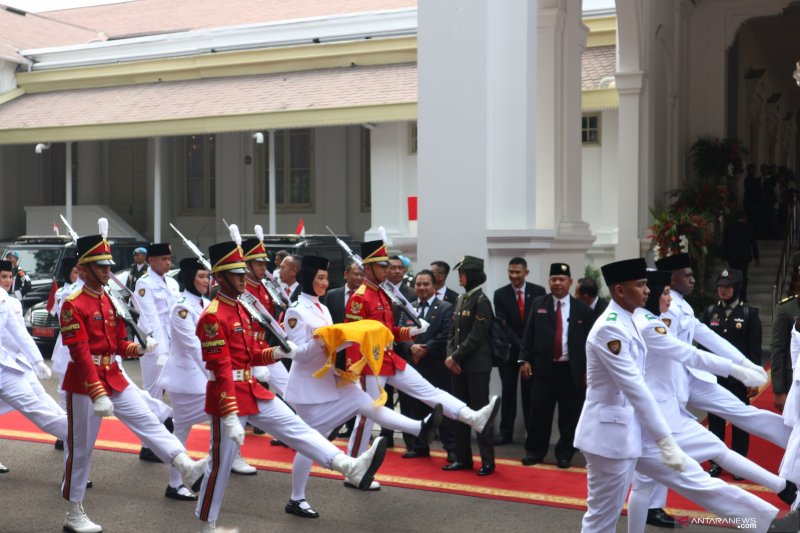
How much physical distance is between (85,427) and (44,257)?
12911 mm

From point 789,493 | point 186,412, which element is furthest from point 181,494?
point 789,493

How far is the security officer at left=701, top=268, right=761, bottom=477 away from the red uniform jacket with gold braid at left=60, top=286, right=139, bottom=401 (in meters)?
5.26

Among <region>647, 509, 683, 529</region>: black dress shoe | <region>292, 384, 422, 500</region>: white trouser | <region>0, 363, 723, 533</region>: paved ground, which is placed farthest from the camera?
<region>292, 384, 422, 500</region>: white trouser

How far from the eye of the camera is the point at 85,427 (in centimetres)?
774

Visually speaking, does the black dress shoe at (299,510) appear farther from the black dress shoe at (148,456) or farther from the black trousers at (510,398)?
the black trousers at (510,398)

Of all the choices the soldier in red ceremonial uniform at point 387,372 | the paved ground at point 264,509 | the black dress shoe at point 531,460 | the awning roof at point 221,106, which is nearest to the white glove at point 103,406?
the paved ground at point 264,509

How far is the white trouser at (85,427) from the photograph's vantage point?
7648mm

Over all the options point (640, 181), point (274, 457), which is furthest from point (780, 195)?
point (274, 457)

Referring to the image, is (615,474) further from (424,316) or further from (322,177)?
(322,177)

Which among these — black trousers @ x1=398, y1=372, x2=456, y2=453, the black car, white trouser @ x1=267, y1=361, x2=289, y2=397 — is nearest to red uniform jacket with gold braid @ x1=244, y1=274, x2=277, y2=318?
white trouser @ x1=267, y1=361, x2=289, y2=397

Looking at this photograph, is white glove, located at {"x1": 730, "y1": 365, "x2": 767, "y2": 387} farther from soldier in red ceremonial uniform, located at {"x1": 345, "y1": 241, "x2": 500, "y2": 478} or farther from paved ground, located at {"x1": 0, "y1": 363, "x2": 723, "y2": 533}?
soldier in red ceremonial uniform, located at {"x1": 345, "y1": 241, "x2": 500, "y2": 478}

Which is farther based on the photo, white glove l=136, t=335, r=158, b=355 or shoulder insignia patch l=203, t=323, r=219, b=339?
white glove l=136, t=335, r=158, b=355

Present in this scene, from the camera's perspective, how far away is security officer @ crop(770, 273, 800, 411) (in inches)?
333

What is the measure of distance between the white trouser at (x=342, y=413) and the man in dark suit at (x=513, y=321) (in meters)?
2.37
